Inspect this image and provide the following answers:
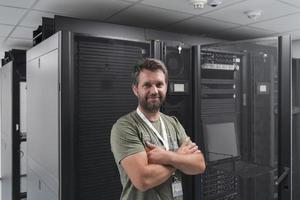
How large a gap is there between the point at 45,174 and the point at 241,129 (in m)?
1.52

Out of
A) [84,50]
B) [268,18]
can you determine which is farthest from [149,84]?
[268,18]

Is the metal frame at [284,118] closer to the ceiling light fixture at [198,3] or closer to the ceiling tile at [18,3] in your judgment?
the ceiling light fixture at [198,3]

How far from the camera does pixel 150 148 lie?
136 cm

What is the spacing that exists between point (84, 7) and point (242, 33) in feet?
6.22

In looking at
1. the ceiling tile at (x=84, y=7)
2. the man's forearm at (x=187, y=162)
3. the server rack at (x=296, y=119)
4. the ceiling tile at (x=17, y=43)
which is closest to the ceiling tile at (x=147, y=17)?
the ceiling tile at (x=84, y=7)

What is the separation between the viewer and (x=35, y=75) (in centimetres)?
228

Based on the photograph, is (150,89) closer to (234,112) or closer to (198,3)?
(198,3)

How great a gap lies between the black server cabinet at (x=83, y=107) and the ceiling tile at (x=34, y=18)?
58 cm

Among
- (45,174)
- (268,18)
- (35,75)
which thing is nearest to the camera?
(45,174)

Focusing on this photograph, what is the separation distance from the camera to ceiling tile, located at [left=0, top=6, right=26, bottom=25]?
241 centimetres

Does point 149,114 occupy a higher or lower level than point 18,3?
lower

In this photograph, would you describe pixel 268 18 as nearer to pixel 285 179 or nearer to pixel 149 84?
pixel 285 179

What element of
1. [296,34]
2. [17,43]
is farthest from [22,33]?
[296,34]

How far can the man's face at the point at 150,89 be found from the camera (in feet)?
4.67
